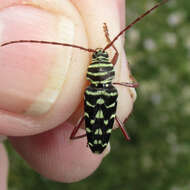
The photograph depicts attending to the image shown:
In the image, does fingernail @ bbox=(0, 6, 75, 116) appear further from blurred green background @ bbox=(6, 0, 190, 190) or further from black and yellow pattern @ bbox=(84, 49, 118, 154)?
blurred green background @ bbox=(6, 0, 190, 190)

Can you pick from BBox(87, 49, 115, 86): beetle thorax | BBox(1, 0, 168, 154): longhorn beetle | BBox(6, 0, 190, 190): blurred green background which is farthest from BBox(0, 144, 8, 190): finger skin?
BBox(87, 49, 115, 86): beetle thorax

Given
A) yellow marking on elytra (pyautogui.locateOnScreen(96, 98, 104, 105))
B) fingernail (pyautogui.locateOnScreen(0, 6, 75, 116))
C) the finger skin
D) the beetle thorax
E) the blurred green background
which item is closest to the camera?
fingernail (pyautogui.locateOnScreen(0, 6, 75, 116))

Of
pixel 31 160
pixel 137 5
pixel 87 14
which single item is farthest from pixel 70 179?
pixel 137 5

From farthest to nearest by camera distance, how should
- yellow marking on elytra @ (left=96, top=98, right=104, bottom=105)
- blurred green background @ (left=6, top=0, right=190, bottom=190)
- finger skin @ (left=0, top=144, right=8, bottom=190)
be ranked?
blurred green background @ (left=6, top=0, right=190, bottom=190)
finger skin @ (left=0, top=144, right=8, bottom=190)
yellow marking on elytra @ (left=96, top=98, right=104, bottom=105)

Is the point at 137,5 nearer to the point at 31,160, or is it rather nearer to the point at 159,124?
the point at 159,124

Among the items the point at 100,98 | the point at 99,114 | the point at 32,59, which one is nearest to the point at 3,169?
the point at 99,114

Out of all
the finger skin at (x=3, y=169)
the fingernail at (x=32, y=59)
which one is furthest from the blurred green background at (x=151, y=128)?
the fingernail at (x=32, y=59)

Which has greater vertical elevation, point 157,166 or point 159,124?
point 159,124
